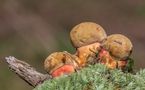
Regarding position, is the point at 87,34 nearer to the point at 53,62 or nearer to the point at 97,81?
the point at 53,62

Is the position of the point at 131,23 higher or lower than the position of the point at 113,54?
higher

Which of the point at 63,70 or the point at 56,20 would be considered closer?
the point at 63,70

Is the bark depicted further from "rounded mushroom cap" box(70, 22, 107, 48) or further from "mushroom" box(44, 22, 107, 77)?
"rounded mushroom cap" box(70, 22, 107, 48)

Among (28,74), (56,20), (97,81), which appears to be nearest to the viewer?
(97,81)

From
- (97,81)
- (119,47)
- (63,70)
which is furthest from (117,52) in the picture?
(97,81)

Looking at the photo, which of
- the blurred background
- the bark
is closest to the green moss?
the bark

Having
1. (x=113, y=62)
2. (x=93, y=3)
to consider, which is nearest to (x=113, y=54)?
(x=113, y=62)

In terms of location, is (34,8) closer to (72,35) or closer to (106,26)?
(106,26)
